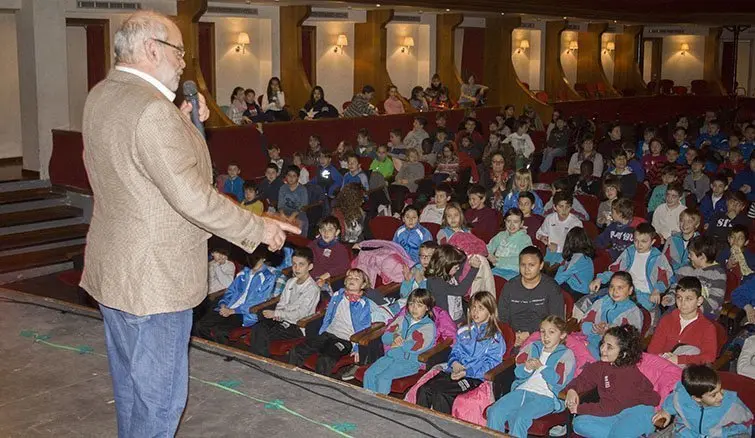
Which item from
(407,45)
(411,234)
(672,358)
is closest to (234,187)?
(411,234)

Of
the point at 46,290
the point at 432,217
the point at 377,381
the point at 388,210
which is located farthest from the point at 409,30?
the point at 377,381

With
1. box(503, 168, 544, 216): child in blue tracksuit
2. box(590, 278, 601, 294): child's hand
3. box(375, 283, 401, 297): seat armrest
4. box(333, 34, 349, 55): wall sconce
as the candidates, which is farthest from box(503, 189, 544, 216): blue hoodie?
box(333, 34, 349, 55): wall sconce

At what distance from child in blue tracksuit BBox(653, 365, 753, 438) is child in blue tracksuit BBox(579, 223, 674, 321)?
189 cm

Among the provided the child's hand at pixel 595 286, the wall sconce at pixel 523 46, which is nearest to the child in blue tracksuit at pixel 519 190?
the child's hand at pixel 595 286

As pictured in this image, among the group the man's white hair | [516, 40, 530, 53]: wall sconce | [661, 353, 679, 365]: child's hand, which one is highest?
[516, 40, 530, 53]: wall sconce

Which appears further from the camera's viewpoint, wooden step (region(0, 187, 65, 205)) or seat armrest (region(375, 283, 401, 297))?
wooden step (region(0, 187, 65, 205))

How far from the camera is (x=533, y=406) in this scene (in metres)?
5.01

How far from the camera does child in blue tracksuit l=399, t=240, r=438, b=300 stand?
6698mm

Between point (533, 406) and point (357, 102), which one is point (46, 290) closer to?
point (533, 406)

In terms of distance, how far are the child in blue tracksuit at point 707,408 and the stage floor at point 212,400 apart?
59.1 inches

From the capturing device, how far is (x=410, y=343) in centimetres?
579

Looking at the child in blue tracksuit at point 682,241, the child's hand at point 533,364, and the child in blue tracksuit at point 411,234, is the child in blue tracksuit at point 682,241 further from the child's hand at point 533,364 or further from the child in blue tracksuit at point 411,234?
the child's hand at point 533,364

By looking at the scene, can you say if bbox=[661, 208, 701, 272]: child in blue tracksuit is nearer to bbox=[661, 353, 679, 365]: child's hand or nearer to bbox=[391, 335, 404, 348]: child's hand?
bbox=[661, 353, 679, 365]: child's hand

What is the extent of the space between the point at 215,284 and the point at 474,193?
8.98ft
